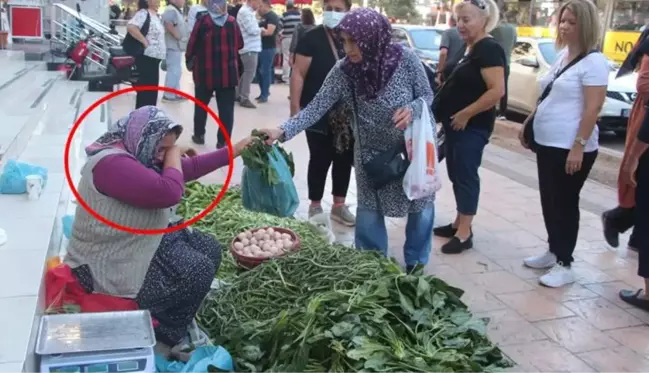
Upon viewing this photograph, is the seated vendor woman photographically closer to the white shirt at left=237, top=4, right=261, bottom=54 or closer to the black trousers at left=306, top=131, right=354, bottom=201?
the black trousers at left=306, top=131, right=354, bottom=201

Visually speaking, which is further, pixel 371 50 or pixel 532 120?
pixel 532 120

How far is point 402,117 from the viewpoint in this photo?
3.89 meters

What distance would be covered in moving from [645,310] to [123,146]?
134 inches

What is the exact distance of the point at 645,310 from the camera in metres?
4.38

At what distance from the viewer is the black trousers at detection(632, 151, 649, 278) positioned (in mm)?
4184

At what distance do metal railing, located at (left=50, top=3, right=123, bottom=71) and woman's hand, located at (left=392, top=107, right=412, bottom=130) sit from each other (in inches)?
271

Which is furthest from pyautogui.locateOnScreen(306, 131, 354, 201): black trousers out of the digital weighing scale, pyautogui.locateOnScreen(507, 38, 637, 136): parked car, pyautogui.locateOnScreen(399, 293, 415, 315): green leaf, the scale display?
pyautogui.locateOnScreen(507, 38, 637, 136): parked car

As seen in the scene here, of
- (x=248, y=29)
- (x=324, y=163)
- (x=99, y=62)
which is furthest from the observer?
(x=248, y=29)

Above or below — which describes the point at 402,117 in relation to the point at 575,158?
above

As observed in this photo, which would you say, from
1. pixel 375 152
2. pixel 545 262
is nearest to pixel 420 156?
pixel 375 152

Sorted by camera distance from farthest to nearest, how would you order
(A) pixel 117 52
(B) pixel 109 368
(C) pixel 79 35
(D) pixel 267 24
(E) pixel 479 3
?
(D) pixel 267 24 < (C) pixel 79 35 < (A) pixel 117 52 < (E) pixel 479 3 < (B) pixel 109 368

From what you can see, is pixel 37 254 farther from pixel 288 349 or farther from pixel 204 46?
pixel 204 46

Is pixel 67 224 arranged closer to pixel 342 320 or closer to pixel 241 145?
pixel 241 145

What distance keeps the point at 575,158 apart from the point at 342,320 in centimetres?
207
